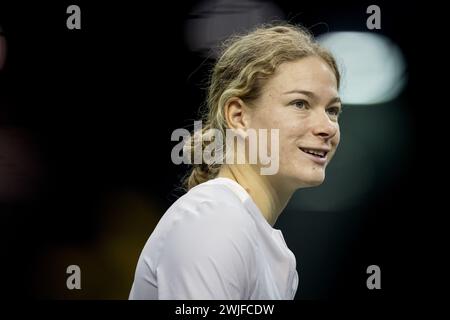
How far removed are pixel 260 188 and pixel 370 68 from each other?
1.55 m

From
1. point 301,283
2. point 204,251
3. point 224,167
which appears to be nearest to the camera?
point 204,251

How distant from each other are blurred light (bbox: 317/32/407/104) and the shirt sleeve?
1573 millimetres

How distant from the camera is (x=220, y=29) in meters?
2.38

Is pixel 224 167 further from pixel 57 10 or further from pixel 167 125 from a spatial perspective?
pixel 57 10

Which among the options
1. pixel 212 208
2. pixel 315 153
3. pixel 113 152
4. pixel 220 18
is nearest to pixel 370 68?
pixel 220 18

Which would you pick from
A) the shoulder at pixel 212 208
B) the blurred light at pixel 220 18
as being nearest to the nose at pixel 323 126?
the shoulder at pixel 212 208

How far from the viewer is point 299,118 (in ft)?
4.52

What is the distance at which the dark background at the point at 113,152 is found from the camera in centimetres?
245

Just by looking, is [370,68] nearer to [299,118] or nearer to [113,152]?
[113,152]

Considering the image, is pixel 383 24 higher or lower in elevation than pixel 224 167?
higher

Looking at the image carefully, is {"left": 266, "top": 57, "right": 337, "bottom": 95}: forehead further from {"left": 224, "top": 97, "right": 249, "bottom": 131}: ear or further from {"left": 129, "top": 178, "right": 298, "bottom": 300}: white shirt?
{"left": 129, "top": 178, "right": 298, "bottom": 300}: white shirt

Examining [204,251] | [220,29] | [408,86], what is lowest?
[204,251]

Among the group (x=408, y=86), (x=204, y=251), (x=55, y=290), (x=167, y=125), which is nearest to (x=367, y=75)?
(x=408, y=86)
